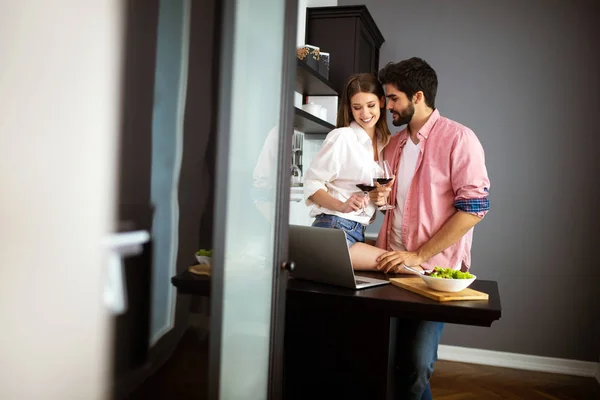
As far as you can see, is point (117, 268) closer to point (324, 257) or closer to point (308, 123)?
point (324, 257)

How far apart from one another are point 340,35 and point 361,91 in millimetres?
1411

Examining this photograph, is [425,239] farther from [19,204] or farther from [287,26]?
[19,204]

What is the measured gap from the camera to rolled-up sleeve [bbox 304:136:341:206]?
2248 mm

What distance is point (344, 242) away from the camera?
1.75m

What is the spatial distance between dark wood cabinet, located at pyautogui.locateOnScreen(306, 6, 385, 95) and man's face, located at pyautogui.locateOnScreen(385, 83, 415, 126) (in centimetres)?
117

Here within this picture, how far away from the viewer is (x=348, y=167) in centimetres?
229

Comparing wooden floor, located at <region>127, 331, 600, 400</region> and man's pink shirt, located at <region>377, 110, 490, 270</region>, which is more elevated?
man's pink shirt, located at <region>377, 110, 490, 270</region>

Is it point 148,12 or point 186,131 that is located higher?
point 148,12

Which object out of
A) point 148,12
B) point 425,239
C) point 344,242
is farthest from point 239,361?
point 425,239

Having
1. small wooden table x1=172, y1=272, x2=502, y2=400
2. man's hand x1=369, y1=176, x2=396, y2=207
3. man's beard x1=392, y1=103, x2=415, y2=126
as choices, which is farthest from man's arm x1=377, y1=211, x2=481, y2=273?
man's beard x1=392, y1=103, x2=415, y2=126

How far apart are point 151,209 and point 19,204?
0.77ft

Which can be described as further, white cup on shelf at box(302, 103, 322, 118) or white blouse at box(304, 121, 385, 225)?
white cup on shelf at box(302, 103, 322, 118)

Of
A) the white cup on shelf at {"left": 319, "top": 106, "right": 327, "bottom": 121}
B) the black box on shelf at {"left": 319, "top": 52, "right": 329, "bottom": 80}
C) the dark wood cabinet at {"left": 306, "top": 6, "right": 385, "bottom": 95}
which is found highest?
the dark wood cabinet at {"left": 306, "top": 6, "right": 385, "bottom": 95}

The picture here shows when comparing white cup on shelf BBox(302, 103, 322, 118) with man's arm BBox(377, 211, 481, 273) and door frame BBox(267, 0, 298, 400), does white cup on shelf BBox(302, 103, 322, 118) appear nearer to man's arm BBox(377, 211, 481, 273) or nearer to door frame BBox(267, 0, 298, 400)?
man's arm BBox(377, 211, 481, 273)
